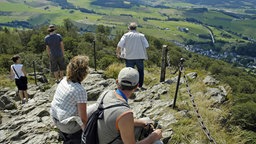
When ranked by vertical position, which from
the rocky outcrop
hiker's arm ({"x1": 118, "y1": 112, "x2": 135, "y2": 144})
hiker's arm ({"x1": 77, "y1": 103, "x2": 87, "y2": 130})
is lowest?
the rocky outcrop

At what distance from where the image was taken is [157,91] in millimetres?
9898

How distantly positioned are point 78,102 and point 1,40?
198ft

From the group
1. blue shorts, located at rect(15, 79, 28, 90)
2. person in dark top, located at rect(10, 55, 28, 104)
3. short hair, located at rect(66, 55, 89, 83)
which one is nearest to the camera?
short hair, located at rect(66, 55, 89, 83)

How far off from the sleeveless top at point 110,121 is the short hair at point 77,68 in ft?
3.36

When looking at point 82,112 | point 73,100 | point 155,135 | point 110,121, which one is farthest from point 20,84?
point 110,121

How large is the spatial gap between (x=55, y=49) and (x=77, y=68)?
636 cm

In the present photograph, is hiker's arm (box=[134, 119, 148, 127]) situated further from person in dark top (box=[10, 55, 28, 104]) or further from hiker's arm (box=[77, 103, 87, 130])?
person in dark top (box=[10, 55, 28, 104])

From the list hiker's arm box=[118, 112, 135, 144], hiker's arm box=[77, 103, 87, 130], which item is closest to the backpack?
hiker's arm box=[118, 112, 135, 144]

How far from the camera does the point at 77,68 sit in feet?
16.7

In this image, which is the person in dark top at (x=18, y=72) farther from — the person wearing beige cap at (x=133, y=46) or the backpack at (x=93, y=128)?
the backpack at (x=93, y=128)

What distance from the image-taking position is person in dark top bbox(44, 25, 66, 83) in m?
10.9

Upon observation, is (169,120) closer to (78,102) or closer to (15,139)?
(78,102)

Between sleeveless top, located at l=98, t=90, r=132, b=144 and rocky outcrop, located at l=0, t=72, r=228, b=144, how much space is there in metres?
2.72

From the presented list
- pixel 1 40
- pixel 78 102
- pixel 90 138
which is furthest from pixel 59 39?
pixel 1 40
